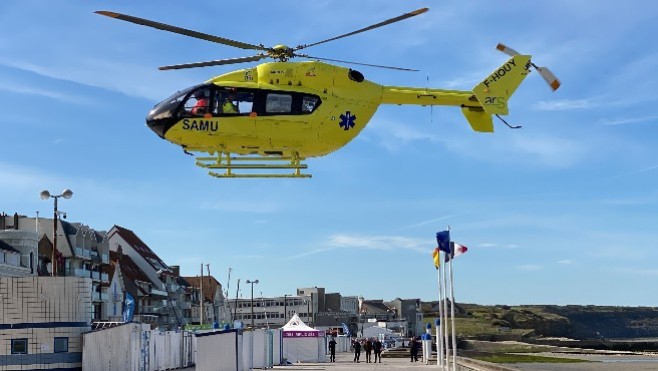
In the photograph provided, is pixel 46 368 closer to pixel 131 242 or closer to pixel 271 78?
pixel 271 78

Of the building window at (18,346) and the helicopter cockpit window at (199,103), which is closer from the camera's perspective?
the building window at (18,346)

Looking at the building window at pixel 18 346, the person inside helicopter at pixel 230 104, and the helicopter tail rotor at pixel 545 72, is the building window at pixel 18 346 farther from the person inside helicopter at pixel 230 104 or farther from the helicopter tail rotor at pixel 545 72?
the helicopter tail rotor at pixel 545 72

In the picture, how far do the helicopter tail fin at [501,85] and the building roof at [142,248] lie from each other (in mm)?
90361

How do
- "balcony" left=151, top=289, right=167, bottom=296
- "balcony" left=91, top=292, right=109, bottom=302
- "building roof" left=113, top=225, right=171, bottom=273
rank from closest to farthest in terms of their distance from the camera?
"balcony" left=91, top=292, right=109, bottom=302
"balcony" left=151, top=289, right=167, bottom=296
"building roof" left=113, top=225, right=171, bottom=273

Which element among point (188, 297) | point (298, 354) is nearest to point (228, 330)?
point (298, 354)

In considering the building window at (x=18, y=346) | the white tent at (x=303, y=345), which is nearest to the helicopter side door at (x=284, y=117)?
the building window at (x=18, y=346)

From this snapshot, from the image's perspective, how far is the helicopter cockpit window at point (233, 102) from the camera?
1260 inches

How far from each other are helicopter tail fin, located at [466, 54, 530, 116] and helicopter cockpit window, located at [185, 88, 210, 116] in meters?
10.9

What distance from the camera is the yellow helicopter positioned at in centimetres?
3198

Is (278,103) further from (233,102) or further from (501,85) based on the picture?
(501,85)

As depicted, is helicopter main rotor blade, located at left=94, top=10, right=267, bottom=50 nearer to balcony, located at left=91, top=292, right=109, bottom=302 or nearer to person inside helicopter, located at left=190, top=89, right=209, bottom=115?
person inside helicopter, located at left=190, top=89, right=209, bottom=115

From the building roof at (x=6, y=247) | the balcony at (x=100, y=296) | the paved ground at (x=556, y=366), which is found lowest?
the paved ground at (x=556, y=366)

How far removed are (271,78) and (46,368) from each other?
1304cm

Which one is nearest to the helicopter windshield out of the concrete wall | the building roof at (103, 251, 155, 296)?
the concrete wall
